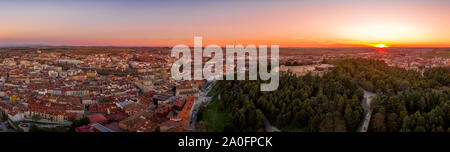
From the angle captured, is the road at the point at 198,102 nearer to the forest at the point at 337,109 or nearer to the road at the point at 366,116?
the forest at the point at 337,109

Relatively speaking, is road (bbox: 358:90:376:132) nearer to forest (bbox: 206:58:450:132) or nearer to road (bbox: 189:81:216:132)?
forest (bbox: 206:58:450:132)

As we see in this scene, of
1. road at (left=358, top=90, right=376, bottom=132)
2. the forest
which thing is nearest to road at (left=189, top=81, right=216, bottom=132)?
the forest

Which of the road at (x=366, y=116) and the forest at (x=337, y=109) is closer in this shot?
the forest at (x=337, y=109)

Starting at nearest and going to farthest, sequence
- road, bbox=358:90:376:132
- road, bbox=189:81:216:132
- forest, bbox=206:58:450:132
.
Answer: forest, bbox=206:58:450:132 < road, bbox=358:90:376:132 < road, bbox=189:81:216:132

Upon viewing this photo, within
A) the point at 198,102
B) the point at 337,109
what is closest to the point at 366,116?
the point at 337,109

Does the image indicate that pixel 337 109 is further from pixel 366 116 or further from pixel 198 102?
pixel 198 102

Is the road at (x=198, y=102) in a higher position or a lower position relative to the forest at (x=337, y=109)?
lower

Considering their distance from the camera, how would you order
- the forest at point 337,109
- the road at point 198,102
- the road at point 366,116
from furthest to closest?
the road at point 198,102 < the road at point 366,116 < the forest at point 337,109

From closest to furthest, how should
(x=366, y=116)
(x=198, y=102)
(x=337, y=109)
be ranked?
(x=337, y=109)
(x=366, y=116)
(x=198, y=102)

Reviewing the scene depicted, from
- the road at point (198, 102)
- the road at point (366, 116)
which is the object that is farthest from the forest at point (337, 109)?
the road at point (198, 102)

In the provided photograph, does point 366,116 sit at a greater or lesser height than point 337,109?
lesser
